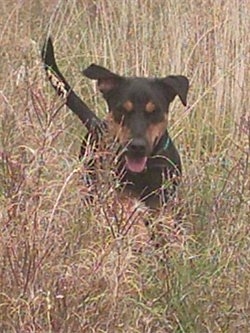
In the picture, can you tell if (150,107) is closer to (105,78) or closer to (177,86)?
(177,86)

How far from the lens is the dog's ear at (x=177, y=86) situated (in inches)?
173

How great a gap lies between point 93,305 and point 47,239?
10.0 inches

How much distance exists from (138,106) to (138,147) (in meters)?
0.34

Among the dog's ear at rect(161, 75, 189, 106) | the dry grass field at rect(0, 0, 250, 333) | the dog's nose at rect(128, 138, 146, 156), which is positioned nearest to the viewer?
the dry grass field at rect(0, 0, 250, 333)

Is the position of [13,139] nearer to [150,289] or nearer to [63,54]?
[150,289]

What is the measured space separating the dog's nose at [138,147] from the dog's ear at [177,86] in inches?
11.2

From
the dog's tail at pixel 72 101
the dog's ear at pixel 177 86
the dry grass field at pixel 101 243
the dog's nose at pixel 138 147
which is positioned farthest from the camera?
the dog's tail at pixel 72 101

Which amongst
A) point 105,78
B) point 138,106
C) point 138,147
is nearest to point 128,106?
point 138,106

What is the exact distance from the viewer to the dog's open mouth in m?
4.23

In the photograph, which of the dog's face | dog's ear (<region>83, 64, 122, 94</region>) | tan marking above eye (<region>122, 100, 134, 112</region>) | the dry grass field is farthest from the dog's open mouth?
dog's ear (<region>83, 64, 122, 94</region>)

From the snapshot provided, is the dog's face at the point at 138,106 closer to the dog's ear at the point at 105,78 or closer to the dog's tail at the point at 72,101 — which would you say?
the dog's ear at the point at 105,78

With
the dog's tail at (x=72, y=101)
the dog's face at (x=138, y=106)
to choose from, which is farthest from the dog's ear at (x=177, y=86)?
the dog's tail at (x=72, y=101)

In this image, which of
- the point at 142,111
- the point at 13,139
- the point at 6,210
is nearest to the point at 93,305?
the point at 6,210

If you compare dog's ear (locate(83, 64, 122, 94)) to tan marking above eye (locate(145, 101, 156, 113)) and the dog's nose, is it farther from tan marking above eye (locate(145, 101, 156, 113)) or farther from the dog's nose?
the dog's nose
